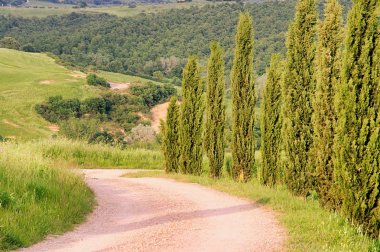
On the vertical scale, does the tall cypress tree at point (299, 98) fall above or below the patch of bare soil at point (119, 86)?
above

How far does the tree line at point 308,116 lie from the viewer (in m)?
12.9

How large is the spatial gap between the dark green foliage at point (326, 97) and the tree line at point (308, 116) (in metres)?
0.03

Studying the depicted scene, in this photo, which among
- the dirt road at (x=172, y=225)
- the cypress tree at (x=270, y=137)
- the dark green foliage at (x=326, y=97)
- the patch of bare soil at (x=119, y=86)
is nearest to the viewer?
the dirt road at (x=172, y=225)

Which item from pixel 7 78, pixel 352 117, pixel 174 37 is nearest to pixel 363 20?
pixel 352 117

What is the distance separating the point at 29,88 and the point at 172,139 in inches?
2345

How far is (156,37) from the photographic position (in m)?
132

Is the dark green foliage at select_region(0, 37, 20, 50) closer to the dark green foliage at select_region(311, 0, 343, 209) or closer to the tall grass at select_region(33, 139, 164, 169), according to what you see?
the tall grass at select_region(33, 139, 164, 169)

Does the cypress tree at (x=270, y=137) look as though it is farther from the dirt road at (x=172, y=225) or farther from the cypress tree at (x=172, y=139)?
the cypress tree at (x=172, y=139)

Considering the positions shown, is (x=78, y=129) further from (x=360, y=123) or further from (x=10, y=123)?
(x=360, y=123)

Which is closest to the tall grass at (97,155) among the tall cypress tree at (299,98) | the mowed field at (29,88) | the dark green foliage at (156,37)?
the tall cypress tree at (299,98)

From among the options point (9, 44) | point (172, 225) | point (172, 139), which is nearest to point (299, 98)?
point (172, 225)

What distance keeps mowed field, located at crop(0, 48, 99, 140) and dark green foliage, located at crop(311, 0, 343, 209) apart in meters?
51.2

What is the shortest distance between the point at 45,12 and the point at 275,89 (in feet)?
564

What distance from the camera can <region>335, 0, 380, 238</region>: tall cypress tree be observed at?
1273 cm
